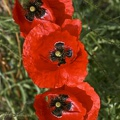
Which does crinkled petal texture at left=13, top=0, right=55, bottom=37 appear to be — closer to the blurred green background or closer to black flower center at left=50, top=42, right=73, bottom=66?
black flower center at left=50, top=42, right=73, bottom=66

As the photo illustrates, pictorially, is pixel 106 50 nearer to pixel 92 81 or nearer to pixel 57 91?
pixel 92 81

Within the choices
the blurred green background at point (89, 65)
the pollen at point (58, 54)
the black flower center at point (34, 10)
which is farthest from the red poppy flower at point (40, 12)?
the blurred green background at point (89, 65)

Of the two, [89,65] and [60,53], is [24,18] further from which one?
[89,65]

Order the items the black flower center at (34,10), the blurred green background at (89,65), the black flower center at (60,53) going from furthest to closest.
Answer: the blurred green background at (89,65)
the black flower center at (34,10)
the black flower center at (60,53)

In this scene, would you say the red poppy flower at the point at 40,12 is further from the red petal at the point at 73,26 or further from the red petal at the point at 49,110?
the red petal at the point at 49,110

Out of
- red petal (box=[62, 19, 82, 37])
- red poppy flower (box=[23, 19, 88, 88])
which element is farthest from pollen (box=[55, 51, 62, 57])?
red petal (box=[62, 19, 82, 37])

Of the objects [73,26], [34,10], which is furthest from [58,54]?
[34,10]

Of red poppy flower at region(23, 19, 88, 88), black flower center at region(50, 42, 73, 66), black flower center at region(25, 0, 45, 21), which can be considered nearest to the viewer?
red poppy flower at region(23, 19, 88, 88)
